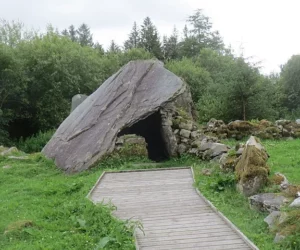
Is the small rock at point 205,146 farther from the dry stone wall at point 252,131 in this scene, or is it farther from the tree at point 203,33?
the tree at point 203,33

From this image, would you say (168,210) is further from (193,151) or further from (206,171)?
(193,151)

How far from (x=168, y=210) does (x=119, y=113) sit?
5.97 metres

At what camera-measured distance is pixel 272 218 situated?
6.64 m

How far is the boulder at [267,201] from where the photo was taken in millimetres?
7028

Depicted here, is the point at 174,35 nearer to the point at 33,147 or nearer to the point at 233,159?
the point at 33,147

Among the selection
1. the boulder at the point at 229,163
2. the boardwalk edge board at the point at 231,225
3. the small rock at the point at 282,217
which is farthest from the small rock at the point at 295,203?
the boulder at the point at 229,163

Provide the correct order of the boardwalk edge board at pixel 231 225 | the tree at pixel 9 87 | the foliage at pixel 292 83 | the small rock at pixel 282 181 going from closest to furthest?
the boardwalk edge board at pixel 231 225 < the small rock at pixel 282 181 < the tree at pixel 9 87 < the foliage at pixel 292 83

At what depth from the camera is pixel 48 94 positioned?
24.3 metres

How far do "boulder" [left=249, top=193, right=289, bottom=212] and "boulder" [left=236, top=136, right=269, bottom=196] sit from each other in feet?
1.76

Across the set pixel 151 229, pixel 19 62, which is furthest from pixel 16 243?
pixel 19 62

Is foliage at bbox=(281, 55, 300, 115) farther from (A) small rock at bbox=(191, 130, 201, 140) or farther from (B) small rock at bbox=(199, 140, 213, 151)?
(B) small rock at bbox=(199, 140, 213, 151)

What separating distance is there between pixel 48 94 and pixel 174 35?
98.0 feet

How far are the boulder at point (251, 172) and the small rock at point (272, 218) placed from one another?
4.71 feet

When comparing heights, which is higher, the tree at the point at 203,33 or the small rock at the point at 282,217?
the tree at the point at 203,33
